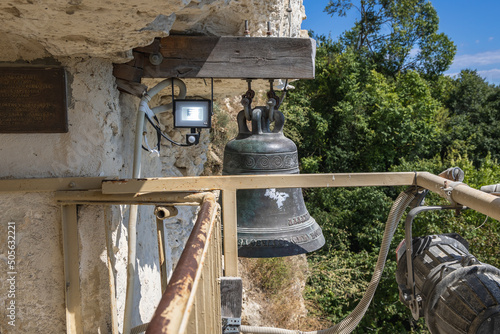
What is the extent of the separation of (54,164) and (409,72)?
52.3ft

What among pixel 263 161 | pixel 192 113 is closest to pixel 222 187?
pixel 263 161

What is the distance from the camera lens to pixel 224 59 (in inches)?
84.0

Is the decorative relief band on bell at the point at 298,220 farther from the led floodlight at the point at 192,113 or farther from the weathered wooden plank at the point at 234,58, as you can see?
the weathered wooden plank at the point at 234,58

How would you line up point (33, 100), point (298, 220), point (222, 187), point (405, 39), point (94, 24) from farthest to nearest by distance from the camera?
1. point (405, 39)
2. point (298, 220)
3. point (33, 100)
4. point (222, 187)
5. point (94, 24)

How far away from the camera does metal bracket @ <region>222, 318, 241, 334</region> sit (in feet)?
5.67

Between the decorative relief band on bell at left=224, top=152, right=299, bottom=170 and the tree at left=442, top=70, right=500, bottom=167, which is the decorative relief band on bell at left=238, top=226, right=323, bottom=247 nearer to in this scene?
the decorative relief band on bell at left=224, top=152, right=299, bottom=170

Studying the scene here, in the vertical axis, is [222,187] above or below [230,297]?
above

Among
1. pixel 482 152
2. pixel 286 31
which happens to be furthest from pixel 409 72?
pixel 286 31

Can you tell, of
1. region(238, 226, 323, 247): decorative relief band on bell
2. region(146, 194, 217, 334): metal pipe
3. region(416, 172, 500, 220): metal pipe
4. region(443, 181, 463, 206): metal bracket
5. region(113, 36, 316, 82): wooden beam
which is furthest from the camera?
region(113, 36, 316, 82): wooden beam

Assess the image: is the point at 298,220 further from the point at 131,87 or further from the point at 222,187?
the point at 131,87

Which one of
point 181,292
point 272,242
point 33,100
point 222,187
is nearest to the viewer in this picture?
point 181,292

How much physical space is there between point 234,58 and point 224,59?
6 centimetres

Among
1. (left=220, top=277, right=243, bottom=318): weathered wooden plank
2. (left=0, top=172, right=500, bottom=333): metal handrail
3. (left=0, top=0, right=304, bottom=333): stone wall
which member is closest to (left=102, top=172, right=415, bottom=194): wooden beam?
(left=0, top=172, right=500, bottom=333): metal handrail

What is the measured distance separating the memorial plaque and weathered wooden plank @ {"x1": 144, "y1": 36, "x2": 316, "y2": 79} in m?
0.45
